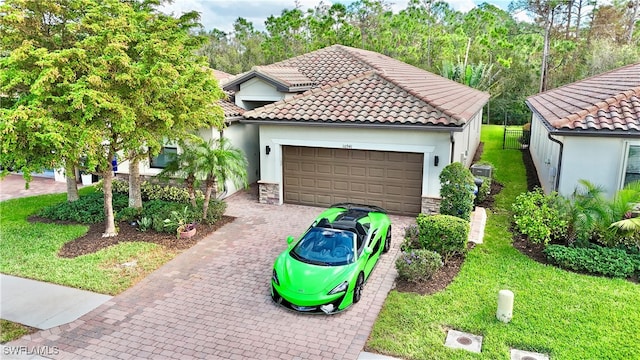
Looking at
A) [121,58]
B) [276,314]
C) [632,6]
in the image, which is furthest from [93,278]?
[632,6]

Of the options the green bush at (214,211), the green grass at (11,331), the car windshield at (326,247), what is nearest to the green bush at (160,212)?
the green bush at (214,211)

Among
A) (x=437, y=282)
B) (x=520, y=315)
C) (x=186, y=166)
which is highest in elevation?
(x=186, y=166)

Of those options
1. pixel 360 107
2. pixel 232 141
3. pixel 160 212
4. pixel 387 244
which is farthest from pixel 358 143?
pixel 160 212

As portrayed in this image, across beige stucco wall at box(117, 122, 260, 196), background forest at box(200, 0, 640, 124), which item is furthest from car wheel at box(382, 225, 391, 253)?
background forest at box(200, 0, 640, 124)

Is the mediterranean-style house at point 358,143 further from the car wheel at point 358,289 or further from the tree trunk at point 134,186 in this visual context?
the car wheel at point 358,289

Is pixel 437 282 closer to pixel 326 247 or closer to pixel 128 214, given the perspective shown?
pixel 326 247

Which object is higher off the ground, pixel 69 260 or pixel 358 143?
pixel 358 143
